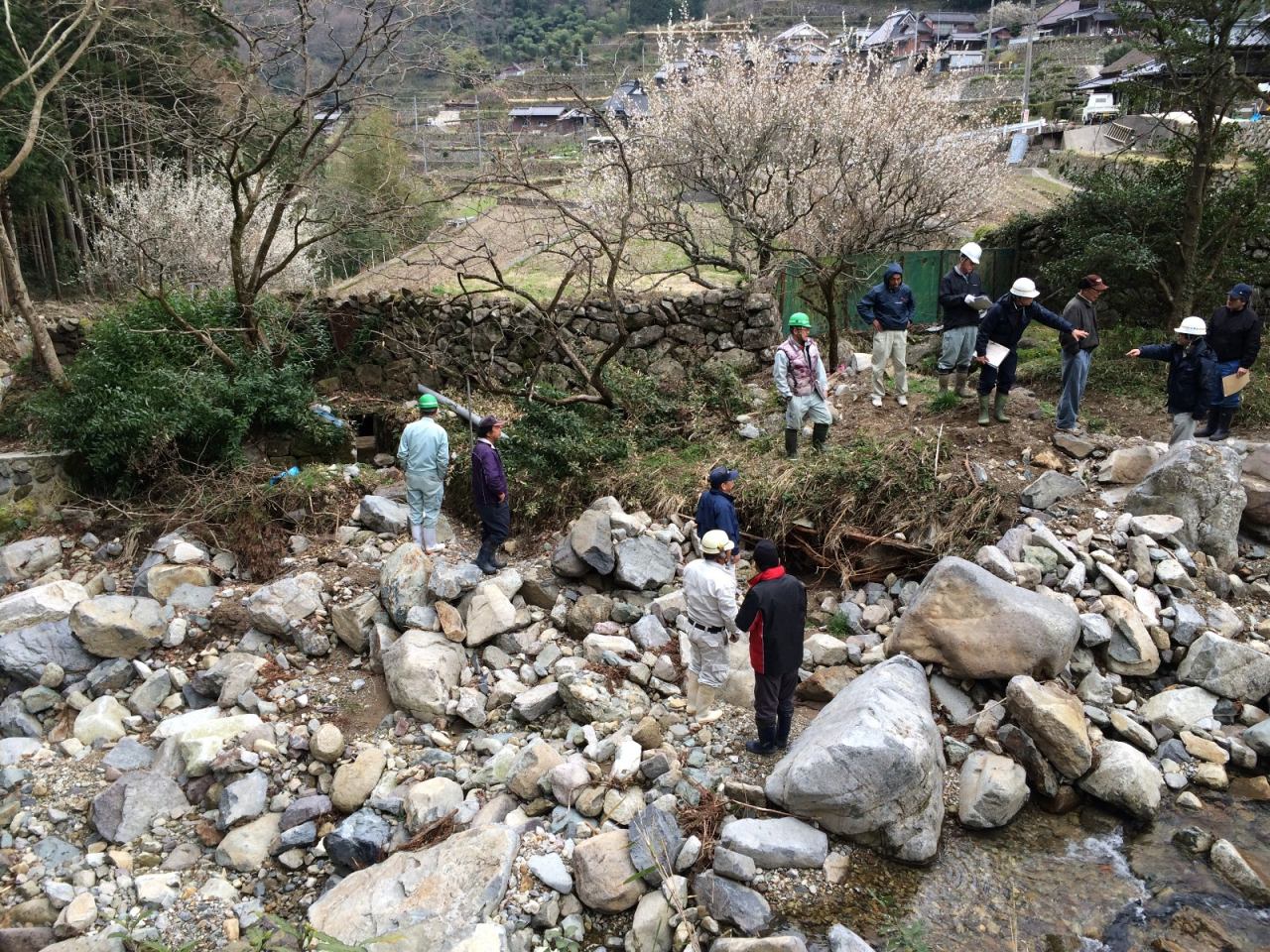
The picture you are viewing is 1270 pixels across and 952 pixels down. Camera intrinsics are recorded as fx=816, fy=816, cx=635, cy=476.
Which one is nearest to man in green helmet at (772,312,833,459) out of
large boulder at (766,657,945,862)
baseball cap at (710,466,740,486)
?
baseball cap at (710,466,740,486)

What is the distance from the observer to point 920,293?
47.8 ft

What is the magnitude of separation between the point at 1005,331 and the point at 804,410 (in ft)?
7.49

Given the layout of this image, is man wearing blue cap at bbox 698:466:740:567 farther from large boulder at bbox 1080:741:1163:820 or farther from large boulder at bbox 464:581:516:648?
large boulder at bbox 1080:741:1163:820

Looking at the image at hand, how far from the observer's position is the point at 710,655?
5949mm

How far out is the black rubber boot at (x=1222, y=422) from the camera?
26.5ft

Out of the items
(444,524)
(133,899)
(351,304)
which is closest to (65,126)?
(351,304)

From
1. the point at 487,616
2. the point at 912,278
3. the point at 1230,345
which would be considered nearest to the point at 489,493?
the point at 487,616

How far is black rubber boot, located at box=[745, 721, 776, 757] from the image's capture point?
5.67m

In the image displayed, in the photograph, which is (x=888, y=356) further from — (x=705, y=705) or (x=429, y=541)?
(x=429, y=541)

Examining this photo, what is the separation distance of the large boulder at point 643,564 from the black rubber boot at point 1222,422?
18.3 ft

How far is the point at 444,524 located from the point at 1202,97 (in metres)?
11.1

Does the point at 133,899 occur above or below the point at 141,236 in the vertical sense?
below

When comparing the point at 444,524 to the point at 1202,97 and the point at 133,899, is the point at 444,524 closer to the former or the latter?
the point at 133,899

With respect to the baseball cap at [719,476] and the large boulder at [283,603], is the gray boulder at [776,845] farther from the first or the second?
the large boulder at [283,603]
